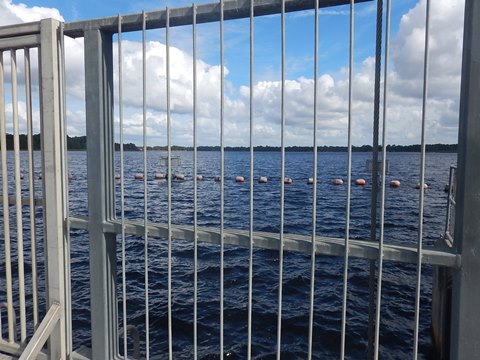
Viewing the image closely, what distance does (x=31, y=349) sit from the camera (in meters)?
3.11

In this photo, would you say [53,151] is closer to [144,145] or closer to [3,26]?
[144,145]

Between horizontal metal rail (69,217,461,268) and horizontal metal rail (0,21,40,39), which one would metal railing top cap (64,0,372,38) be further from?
horizontal metal rail (69,217,461,268)

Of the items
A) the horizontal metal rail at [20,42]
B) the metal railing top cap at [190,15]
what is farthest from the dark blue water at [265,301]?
A: the horizontal metal rail at [20,42]

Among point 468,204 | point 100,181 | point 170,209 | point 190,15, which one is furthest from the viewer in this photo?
point 100,181

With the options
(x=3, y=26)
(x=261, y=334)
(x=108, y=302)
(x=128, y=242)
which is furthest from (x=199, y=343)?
(x=128, y=242)

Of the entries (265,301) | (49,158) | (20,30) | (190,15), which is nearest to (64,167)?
(49,158)

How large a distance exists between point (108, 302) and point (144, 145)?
1.46 metres

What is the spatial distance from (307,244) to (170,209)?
1155mm

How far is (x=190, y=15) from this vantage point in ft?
9.52

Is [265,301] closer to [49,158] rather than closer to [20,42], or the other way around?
[49,158]

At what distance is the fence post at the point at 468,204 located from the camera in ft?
7.06

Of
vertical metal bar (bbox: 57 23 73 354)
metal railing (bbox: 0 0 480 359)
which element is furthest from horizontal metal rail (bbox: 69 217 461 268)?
vertical metal bar (bbox: 57 23 73 354)

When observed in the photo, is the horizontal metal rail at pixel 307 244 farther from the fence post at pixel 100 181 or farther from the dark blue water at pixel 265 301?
the dark blue water at pixel 265 301

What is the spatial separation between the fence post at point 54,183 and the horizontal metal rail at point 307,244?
1.81 ft
